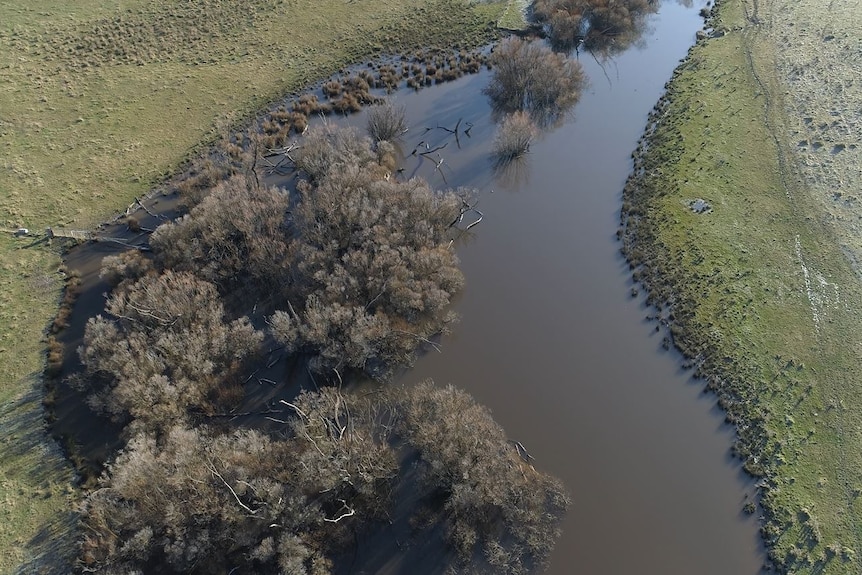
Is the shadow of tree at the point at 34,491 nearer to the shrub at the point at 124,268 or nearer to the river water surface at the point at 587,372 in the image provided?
the shrub at the point at 124,268

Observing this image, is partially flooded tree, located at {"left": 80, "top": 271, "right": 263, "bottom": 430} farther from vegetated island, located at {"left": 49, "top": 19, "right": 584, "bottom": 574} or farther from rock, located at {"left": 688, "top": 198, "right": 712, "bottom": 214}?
rock, located at {"left": 688, "top": 198, "right": 712, "bottom": 214}

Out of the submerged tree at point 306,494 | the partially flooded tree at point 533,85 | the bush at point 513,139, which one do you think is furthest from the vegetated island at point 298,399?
the partially flooded tree at point 533,85

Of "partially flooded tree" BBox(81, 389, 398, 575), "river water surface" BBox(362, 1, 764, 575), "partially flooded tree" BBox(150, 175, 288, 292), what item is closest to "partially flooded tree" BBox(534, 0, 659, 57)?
"river water surface" BBox(362, 1, 764, 575)

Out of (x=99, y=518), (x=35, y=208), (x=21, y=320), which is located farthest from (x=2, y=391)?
(x=35, y=208)

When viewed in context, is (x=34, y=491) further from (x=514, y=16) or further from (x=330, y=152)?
(x=514, y=16)

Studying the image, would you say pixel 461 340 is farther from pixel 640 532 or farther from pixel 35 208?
pixel 35 208

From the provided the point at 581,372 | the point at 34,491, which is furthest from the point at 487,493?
the point at 34,491
